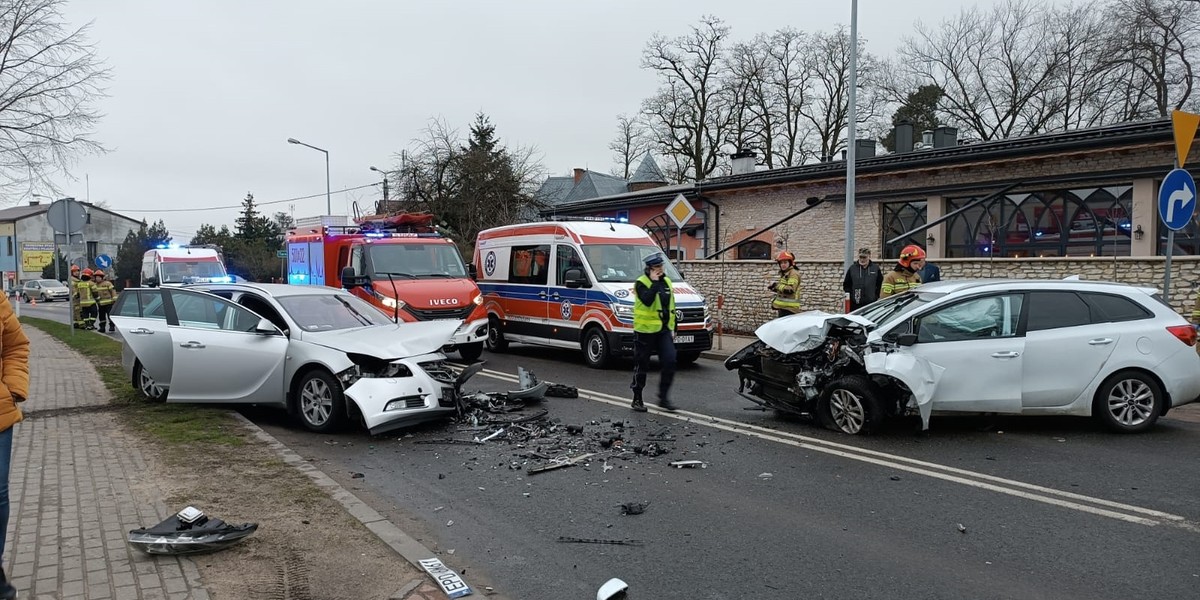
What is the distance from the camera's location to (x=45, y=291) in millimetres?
51062

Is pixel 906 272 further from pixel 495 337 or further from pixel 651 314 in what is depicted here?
pixel 495 337

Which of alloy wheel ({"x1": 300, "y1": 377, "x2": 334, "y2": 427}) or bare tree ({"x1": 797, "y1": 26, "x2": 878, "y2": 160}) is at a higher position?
bare tree ({"x1": 797, "y1": 26, "x2": 878, "y2": 160})

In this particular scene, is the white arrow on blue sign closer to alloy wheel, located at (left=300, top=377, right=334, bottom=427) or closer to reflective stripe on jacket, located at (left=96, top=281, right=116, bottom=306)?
alloy wheel, located at (left=300, top=377, right=334, bottom=427)

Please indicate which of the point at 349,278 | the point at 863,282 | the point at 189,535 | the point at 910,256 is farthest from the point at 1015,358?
the point at 349,278

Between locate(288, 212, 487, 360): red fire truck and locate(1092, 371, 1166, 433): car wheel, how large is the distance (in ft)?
28.0

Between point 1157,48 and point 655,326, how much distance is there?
107 feet

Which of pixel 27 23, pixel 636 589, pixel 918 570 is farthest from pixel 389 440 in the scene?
pixel 27 23

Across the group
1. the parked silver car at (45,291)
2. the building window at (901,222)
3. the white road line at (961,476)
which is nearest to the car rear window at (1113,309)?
the white road line at (961,476)

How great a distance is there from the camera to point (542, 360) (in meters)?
14.1

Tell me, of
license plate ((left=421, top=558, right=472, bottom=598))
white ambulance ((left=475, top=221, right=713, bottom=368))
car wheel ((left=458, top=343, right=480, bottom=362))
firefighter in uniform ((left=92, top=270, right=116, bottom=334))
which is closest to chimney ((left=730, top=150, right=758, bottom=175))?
white ambulance ((left=475, top=221, right=713, bottom=368))

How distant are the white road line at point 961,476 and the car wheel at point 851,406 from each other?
387 mm

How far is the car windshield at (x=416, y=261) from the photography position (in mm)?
13789

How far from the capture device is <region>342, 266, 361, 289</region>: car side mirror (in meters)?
13.0

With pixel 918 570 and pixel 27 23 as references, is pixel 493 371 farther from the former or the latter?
pixel 27 23
